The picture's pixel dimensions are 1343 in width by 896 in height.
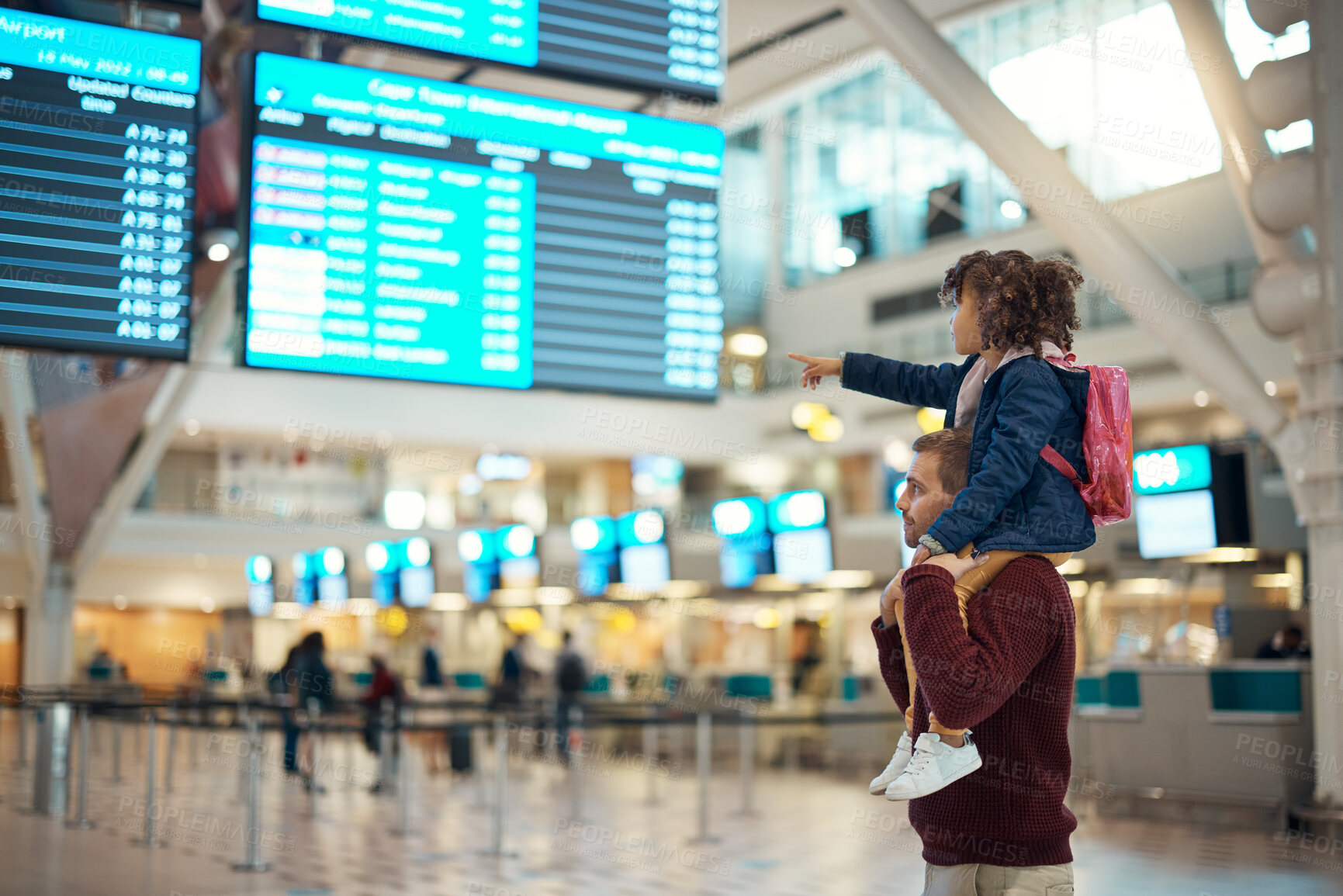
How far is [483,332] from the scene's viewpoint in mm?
5570

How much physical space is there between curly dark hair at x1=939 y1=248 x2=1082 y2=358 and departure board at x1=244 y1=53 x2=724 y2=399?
3647 millimetres

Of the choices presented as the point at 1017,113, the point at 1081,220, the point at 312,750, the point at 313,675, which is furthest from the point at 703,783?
the point at 1017,113

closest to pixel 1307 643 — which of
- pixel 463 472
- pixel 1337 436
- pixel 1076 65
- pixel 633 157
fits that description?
pixel 1337 436

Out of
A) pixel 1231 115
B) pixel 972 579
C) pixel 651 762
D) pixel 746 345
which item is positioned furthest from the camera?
pixel 746 345

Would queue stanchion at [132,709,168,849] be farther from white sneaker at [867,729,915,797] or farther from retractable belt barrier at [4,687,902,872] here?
white sneaker at [867,729,915,797]

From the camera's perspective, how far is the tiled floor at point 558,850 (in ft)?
22.9

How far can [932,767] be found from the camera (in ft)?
5.95

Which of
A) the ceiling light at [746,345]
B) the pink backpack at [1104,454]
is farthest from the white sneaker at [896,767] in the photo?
the ceiling light at [746,345]

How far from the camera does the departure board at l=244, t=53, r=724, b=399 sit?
17.2 ft

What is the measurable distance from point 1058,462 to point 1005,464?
13 cm

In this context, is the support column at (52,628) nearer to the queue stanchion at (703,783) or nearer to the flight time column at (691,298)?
the queue stanchion at (703,783)

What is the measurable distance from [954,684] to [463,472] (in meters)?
34.3

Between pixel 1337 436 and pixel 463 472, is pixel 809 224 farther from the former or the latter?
pixel 1337 436

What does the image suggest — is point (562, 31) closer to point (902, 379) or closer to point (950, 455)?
point (902, 379)
